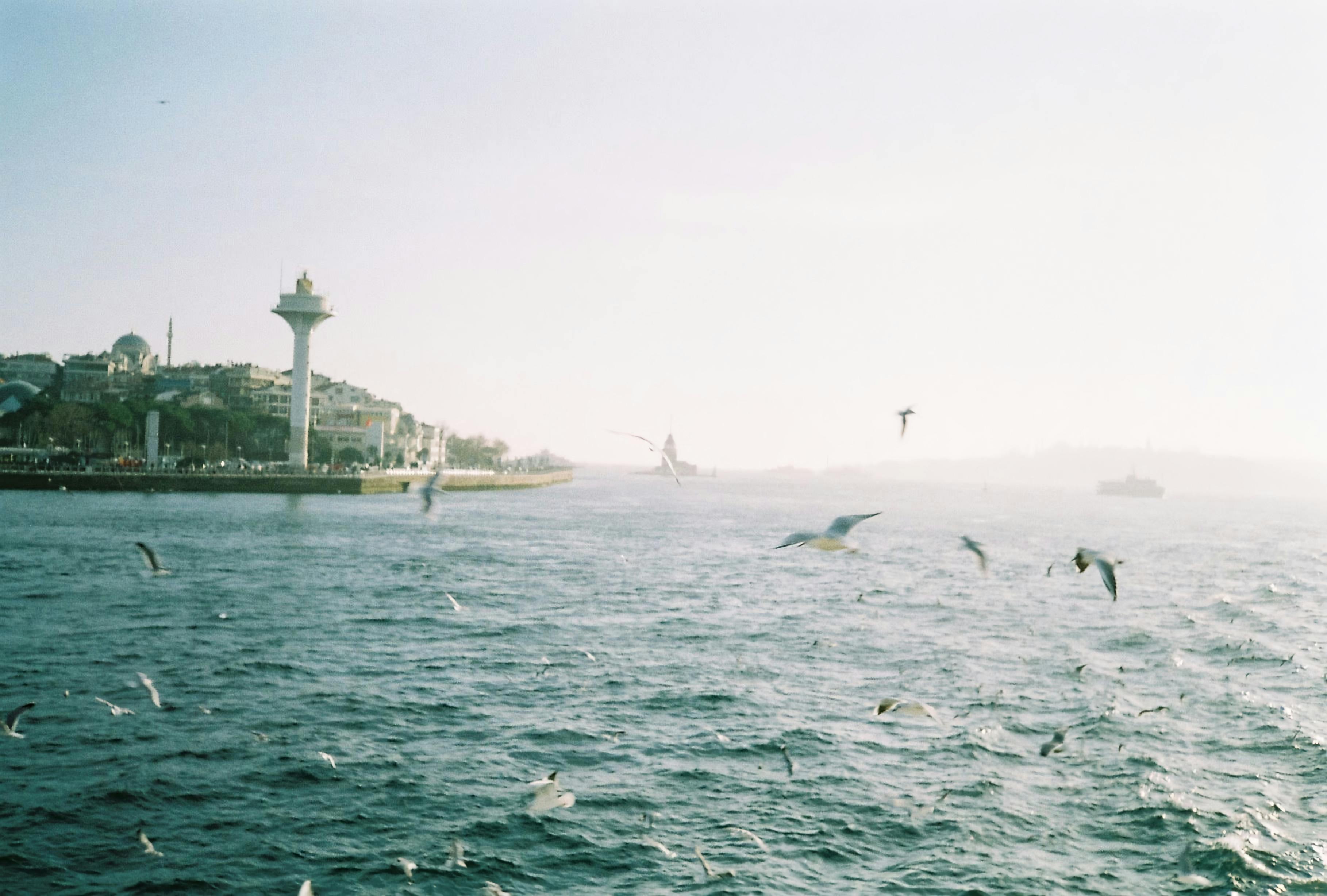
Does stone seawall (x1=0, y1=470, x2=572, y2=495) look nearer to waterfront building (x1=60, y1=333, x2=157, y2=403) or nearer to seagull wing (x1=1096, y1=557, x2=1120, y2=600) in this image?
waterfront building (x1=60, y1=333, x2=157, y2=403)

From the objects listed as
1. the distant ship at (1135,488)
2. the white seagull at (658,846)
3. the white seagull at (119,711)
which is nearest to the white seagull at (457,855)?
the white seagull at (658,846)

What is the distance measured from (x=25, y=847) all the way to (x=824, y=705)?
11396 millimetres

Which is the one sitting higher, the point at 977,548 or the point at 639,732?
the point at 977,548

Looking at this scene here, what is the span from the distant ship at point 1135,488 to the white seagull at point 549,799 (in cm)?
17117

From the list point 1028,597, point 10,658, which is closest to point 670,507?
point 1028,597

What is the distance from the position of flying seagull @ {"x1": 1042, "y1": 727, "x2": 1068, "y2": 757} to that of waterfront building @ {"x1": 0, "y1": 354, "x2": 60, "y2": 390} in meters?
153

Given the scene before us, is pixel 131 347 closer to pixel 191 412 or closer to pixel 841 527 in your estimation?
pixel 191 412

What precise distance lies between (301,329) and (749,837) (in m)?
89.1

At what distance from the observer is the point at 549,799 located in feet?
38.5

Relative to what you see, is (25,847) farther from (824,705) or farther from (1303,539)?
(1303,539)

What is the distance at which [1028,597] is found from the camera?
3206 cm

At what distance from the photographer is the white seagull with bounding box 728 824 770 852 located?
35.7ft

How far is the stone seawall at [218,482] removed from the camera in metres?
67.0

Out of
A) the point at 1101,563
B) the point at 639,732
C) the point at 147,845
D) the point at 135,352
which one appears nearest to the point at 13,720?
the point at 147,845
